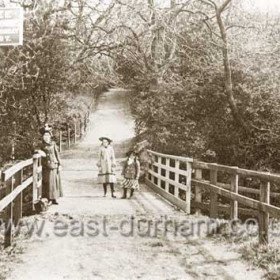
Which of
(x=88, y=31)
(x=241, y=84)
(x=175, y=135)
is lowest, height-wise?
(x=175, y=135)

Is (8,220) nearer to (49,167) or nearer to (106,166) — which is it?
(49,167)

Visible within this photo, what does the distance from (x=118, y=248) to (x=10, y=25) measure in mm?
4051

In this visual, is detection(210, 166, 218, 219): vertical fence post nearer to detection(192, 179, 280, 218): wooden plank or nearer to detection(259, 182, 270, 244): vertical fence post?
detection(192, 179, 280, 218): wooden plank

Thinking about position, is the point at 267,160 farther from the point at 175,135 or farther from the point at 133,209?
the point at 133,209

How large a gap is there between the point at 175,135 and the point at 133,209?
7.13 meters

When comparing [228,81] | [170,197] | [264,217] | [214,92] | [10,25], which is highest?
[10,25]

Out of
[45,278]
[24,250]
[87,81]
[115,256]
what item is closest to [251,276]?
[115,256]

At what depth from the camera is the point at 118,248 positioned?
24.3ft

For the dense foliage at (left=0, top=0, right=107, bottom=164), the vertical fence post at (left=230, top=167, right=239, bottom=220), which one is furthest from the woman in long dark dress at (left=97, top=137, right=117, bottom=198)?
the vertical fence post at (left=230, top=167, right=239, bottom=220)

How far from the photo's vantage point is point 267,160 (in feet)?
56.1

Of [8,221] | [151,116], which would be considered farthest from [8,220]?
[151,116]

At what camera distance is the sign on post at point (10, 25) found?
8.61 metres

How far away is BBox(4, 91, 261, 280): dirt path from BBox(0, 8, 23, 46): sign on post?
312 centimetres

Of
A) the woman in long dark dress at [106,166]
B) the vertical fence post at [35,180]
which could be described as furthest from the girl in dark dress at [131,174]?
the vertical fence post at [35,180]
